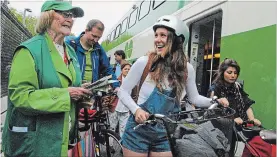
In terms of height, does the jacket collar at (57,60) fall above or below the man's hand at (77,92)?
above

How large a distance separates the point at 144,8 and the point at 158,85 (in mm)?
7860

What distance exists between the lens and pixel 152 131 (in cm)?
250

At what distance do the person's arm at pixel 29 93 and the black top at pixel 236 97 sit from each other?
1931 mm

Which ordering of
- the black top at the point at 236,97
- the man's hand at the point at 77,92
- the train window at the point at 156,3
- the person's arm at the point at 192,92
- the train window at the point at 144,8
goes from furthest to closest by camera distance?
the train window at the point at 144,8
the train window at the point at 156,3
the black top at the point at 236,97
the person's arm at the point at 192,92
the man's hand at the point at 77,92

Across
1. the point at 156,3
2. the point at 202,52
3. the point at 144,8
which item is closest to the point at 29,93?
the point at 202,52

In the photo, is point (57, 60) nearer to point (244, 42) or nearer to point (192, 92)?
point (192, 92)

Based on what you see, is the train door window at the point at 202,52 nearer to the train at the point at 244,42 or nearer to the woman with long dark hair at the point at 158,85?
the train at the point at 244,42

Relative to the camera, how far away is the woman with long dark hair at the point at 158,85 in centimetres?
246

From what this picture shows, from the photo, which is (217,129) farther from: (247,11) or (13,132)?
(247,11)

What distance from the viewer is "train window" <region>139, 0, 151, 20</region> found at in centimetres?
951

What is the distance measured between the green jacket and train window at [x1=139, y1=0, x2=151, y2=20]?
24.6 ft

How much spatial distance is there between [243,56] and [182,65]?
1.64 m

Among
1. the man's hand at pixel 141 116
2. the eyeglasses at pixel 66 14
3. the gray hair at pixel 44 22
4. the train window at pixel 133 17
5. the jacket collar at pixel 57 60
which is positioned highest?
the train window at pixel 133 17

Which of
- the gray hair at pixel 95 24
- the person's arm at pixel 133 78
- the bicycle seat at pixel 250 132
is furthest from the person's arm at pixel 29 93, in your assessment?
the gray hair at pixel 95 24
